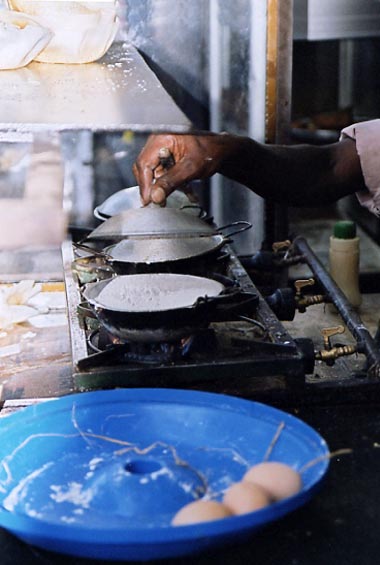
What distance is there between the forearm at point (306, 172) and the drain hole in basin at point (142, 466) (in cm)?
173

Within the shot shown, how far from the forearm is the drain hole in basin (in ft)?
5.69

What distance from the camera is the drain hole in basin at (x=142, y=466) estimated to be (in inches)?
51.5

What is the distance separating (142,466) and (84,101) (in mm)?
779

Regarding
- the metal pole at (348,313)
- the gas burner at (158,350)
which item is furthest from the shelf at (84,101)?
the metal pole at (348,313)

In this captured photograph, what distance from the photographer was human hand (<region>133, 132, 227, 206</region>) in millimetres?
2428

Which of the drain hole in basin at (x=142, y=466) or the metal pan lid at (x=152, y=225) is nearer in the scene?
the drain hole in basin at (x=142, y=466)

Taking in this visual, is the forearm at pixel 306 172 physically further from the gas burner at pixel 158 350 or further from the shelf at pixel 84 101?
the gas burner at pixel 158 350

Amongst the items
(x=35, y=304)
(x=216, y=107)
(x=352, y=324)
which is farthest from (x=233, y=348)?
(x=216, y=107)

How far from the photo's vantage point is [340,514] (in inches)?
52.6

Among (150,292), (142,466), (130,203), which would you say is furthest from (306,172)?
(142,466)

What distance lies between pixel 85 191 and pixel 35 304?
1149 mm

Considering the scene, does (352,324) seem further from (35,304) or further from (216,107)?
(216,107)

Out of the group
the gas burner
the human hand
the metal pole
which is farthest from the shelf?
the metal pole

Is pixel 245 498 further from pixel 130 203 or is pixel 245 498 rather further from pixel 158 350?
pixel 130 203
